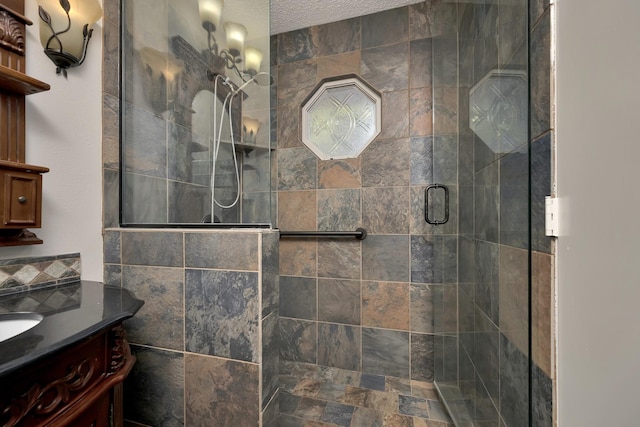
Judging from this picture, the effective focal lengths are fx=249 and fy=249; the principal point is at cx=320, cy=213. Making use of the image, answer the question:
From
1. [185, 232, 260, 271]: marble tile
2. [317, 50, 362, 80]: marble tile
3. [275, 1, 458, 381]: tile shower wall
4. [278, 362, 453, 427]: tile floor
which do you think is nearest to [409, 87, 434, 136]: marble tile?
[275, 1, 458, 381]: tile shower wall

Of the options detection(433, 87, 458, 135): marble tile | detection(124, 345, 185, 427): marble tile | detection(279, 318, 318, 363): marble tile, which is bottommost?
detection(279, 318, 318, 363): marble tile

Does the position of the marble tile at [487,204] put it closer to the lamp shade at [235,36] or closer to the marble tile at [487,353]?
the marble tile at [487,353]

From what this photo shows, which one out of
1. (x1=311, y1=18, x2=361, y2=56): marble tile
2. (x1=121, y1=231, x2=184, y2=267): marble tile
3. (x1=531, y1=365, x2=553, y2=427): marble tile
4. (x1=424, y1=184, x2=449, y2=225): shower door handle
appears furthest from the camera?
(x1=311, y1=18, x2=361, y2=56): marble tile

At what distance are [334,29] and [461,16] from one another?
99 centimetres

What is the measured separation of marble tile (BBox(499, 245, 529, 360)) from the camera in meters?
0.75

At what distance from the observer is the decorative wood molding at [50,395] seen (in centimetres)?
50

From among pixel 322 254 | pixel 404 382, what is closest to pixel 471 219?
pixel 322 254

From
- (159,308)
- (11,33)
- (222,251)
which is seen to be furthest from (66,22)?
(159,308)

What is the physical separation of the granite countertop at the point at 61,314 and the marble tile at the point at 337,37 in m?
2.07

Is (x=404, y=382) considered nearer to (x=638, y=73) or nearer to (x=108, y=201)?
(x=638, y=73)

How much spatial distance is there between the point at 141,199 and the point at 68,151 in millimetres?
347

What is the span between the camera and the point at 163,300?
110cm

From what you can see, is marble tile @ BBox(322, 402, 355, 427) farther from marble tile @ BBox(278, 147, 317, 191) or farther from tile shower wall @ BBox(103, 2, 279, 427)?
marble tile @ BBox(278, 147, 317, 191)

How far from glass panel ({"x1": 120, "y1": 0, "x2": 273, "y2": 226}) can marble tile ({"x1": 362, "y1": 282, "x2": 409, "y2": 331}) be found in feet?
3.75
